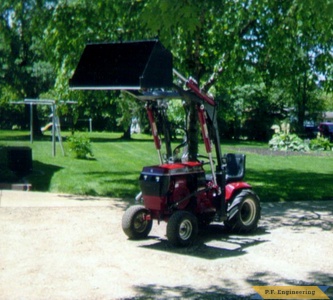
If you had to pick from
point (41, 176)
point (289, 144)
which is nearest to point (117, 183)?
point (41, 176)

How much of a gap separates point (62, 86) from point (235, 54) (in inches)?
167

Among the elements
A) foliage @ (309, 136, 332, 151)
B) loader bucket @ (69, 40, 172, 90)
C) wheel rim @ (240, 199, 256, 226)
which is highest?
loader bucket @ (69, 40, 172, 90)

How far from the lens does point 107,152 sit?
95.1 ft

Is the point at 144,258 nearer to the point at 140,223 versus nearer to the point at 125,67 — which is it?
the point at 140,223

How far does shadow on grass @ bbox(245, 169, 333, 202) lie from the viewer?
48.9 ft

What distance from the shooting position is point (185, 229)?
30.1ft

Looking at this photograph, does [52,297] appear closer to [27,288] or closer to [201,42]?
[27,288]

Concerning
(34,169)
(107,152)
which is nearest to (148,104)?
(34,169)

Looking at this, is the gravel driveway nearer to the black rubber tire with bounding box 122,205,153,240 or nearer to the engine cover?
the black rubber tire with bounding box 122,205,153,240

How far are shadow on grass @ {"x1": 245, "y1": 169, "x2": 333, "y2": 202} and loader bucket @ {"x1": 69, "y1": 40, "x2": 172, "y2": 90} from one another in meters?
6.82

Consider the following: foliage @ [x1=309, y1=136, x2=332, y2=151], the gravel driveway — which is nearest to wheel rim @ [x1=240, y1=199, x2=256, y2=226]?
the gravel driveway

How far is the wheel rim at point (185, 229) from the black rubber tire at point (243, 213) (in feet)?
3.39

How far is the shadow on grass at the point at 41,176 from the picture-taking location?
15.2 metres

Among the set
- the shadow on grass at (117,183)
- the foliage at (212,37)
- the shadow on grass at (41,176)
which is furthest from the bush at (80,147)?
the foliage at (212,37)
